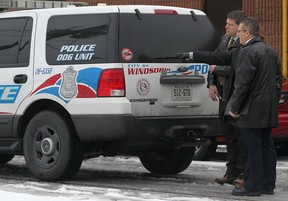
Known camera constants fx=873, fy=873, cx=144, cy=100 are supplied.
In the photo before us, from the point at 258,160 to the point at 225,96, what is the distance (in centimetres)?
90

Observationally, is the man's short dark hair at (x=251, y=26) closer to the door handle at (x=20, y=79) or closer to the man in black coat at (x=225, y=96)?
the man in black coat at (x=225, y=96)

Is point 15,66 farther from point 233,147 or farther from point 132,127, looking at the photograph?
point 233,147

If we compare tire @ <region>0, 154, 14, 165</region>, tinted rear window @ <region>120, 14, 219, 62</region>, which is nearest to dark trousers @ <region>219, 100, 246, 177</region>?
tinted rear window @ <region>120, 14, 219, 62</region>

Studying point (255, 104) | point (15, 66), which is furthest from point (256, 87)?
point (15, 66)

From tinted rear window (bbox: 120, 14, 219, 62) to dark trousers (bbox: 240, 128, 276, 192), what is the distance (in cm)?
146

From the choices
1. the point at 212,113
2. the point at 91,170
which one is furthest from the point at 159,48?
the point at 91,170

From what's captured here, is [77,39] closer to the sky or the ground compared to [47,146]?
closer to the sky

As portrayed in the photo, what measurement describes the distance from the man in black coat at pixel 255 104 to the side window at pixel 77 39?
59.7 inches

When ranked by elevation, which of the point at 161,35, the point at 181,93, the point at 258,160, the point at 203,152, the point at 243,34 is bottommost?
the point at 203,152

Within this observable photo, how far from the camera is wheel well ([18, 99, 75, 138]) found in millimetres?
9445

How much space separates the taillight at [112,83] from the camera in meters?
8.97

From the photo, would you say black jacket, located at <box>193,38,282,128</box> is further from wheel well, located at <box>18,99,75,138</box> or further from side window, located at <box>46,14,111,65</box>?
wheel well, located at <box>18,99,75,138</box>

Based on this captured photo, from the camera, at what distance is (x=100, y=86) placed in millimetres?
9023

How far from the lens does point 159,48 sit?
9.35 meters
